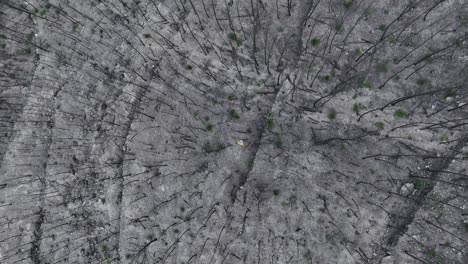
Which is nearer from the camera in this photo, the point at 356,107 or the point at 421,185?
the point at 421,185

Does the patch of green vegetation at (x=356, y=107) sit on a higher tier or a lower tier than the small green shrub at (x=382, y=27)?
lower

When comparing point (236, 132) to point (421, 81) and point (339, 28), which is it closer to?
point (339, 28)

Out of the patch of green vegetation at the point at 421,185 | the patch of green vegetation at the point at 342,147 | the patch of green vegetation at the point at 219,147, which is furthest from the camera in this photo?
the patch of green vegetation at the point at 219,147

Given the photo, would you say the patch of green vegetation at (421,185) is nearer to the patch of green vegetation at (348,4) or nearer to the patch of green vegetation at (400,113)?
the patch of green vegetation at (400,113)

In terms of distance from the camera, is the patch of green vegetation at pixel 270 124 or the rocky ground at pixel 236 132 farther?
the patch of green vegetation at pixel 270 124

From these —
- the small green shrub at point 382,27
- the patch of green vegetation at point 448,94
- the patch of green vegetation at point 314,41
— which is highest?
the small green shrub at point 382,27

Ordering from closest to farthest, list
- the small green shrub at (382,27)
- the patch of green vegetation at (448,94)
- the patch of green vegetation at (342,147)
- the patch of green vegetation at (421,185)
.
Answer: the patch of green vegetation at (421,185) < the patch of green vegetation at (448,94) < the patch of green vegetation at (342,147) < the small green shrub at (382,27)

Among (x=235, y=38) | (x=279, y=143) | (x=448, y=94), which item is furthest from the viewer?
(x=235, y=38)

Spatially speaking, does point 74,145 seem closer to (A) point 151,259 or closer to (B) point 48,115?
(B) point 48,115

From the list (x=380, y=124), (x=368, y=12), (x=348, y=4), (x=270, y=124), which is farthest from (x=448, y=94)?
(x=270, y=124)

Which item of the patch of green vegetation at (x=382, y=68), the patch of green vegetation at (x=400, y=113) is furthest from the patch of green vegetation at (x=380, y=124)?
the patch of green vegetation at (x=382, y=68)
